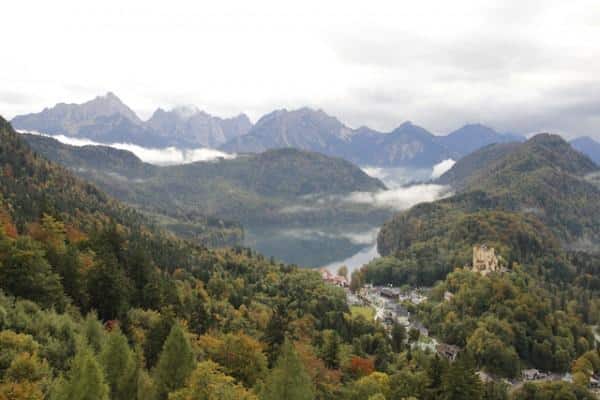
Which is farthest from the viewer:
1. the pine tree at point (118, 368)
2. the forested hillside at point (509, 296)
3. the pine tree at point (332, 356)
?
the forested hillside at point (509, 296)

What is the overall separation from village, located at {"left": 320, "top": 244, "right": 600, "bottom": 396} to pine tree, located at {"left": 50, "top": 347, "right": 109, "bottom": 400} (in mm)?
72812

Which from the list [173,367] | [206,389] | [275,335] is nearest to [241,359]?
[173,367]

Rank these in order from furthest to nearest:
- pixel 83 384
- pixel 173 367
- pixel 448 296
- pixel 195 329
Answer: pixel 448 296 < pixel 195 329 < pixel 173 367 < pixel 83 384

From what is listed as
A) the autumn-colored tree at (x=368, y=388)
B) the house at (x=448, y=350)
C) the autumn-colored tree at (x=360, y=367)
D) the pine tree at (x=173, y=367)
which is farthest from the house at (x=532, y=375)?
the pine tree at (x=173, y=367)

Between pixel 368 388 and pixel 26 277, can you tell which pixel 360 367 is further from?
pixel 26 277

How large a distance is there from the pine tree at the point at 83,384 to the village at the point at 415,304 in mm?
72812

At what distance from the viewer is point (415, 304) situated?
132625 millimetres

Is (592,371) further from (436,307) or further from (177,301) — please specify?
(177,301)

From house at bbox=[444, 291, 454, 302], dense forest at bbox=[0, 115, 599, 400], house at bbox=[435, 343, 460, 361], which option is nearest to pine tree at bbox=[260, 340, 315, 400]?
dense forest at bbox=[0, 115, 599, 400]

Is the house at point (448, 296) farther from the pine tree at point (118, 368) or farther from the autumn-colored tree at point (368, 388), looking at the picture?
the pine tree at point (118, 368)

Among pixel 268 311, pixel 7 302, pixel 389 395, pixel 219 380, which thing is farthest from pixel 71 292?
pixel 268 311

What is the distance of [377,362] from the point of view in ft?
252

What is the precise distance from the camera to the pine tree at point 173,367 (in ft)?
114

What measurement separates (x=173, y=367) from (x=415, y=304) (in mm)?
105553
